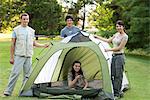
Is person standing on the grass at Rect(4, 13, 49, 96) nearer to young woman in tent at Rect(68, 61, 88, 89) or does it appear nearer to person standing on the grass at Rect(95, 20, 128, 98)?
young woman in tent at Rect(68, 61, 88, 89)

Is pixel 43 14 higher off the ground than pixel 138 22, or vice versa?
pixel 43 14

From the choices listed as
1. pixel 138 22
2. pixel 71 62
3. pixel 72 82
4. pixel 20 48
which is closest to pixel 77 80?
pixel 72 82

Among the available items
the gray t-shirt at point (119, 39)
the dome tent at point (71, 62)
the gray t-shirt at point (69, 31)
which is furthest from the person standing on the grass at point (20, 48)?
the gray t-shirt at point (119, 39)

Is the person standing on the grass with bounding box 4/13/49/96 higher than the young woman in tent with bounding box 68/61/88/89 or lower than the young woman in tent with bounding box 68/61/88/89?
higher

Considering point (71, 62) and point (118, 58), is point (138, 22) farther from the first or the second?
point (118, 58)

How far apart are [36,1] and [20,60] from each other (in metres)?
29.4

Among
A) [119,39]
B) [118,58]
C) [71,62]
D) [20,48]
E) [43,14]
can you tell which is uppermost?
[43,14]

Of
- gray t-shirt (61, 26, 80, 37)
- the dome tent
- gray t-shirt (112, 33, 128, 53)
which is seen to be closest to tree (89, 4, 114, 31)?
the dome tent

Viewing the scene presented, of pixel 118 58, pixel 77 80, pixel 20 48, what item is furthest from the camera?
pixel 77 80

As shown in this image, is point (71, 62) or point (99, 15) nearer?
point (71, 62)

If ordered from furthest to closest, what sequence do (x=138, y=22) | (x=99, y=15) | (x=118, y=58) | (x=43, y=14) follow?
(x=99, y=15) → (x=43, y=14) → (x=138, y=22) → (x=118, y=58)

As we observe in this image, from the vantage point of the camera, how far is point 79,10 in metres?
47.7

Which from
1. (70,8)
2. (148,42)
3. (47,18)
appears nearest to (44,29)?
(47,18)

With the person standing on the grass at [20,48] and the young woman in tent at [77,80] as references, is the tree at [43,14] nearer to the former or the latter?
the young woman in tent at [77,80]
